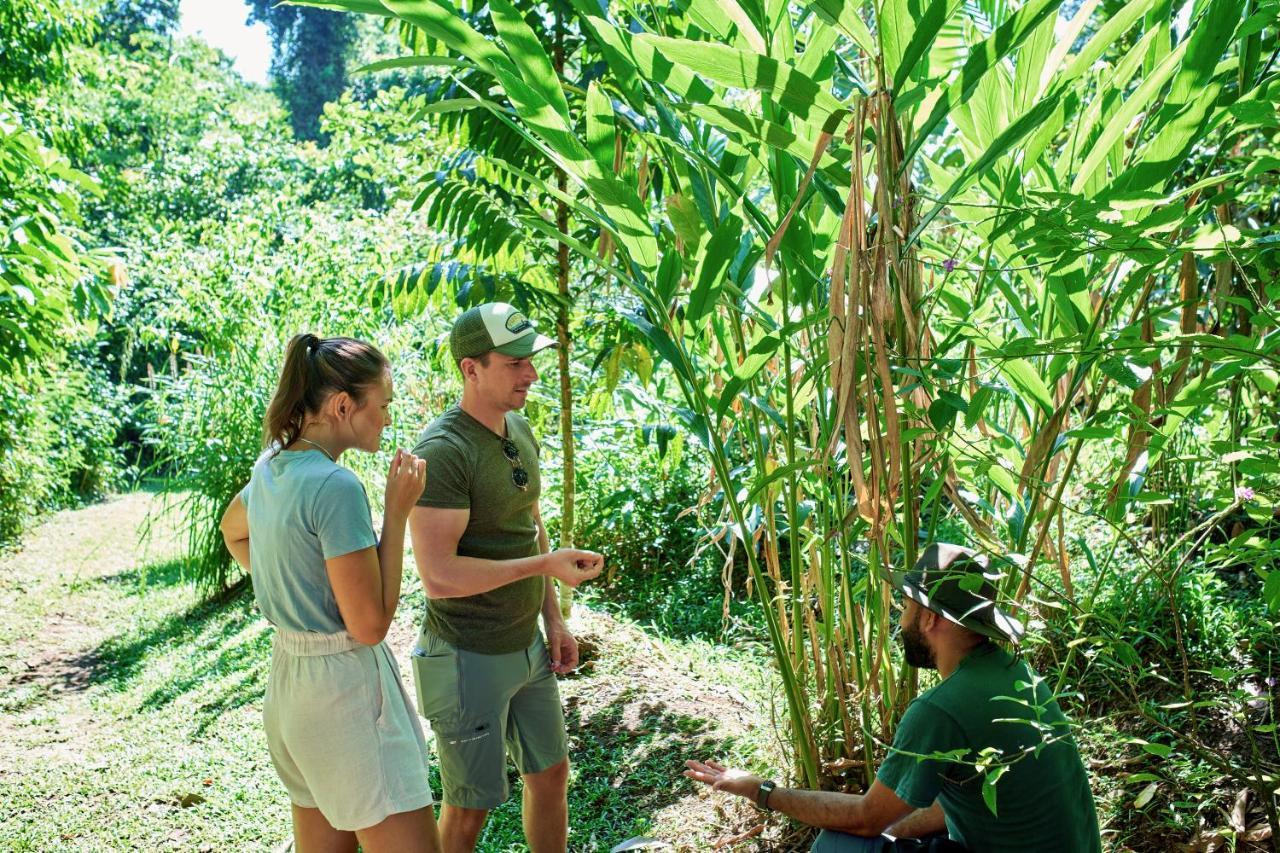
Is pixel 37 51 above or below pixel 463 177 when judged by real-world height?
above

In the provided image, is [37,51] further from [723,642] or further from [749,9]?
[749,9]

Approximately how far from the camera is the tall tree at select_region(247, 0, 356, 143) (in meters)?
38.2

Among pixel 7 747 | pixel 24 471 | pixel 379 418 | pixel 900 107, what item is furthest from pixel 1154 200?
pixel 24 471

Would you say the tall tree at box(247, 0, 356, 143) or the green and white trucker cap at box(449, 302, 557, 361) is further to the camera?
the tall tree at box(247, 0, 356, 143)

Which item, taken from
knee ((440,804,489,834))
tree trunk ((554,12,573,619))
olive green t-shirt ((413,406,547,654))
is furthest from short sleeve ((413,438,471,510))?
tree trunk ((554,12,573,619))

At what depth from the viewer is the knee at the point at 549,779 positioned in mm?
2869

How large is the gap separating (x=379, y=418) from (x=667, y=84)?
3.23 ft

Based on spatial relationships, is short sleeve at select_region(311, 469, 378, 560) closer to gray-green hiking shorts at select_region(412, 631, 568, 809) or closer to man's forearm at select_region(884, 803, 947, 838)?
gray-green hiking shorts at select_region(412, 631, 568, 809)

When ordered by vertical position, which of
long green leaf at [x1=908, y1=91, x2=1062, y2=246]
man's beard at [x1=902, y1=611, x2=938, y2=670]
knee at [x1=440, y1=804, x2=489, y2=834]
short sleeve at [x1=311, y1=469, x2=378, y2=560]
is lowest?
knee at [x1=440, y1=804, x2=489, y2=834]

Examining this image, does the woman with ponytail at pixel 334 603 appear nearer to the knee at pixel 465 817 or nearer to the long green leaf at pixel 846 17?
the knee at pixel 465 817

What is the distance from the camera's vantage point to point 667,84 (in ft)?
6.59

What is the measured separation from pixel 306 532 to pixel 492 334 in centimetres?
74

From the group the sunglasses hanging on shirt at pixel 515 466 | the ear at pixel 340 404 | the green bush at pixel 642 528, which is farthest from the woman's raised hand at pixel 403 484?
the green bush at pixel 642 528

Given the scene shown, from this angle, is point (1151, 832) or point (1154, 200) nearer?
point (1154, 200)
